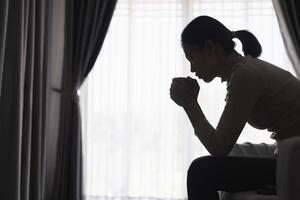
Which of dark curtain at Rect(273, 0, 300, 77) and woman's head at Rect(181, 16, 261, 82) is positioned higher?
dark curtain at Rect(273, 0, 300, 77)

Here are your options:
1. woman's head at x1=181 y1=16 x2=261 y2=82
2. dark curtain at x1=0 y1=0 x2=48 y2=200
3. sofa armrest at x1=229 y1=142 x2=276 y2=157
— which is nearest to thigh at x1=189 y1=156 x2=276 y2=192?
woman's head at x1=181 y1=16 x2=261 y2=82

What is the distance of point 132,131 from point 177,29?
0.86 m

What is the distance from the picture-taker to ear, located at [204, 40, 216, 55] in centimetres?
125

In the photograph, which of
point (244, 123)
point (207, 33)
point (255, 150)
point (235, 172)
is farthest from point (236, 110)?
point (255, 150)

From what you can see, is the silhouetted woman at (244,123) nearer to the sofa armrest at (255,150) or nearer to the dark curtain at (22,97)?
the sofa armrest at (255,150)

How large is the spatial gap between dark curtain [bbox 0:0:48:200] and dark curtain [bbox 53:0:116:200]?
291mm

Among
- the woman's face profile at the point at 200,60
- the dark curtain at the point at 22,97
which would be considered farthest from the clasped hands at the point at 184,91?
the dark curtain at the point at 22,97

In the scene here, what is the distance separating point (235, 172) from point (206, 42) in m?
0.43

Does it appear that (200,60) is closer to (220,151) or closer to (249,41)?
(249,41)

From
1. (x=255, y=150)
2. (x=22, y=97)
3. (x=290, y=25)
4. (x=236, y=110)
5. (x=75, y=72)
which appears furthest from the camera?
(x=75, y=72)

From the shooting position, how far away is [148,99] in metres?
2.96

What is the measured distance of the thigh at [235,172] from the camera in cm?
110

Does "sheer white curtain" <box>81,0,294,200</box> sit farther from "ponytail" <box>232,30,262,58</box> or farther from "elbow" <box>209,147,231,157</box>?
"elbow" <box>209,147,231,157</box>

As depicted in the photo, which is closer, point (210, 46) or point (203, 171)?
point (203, 171)
